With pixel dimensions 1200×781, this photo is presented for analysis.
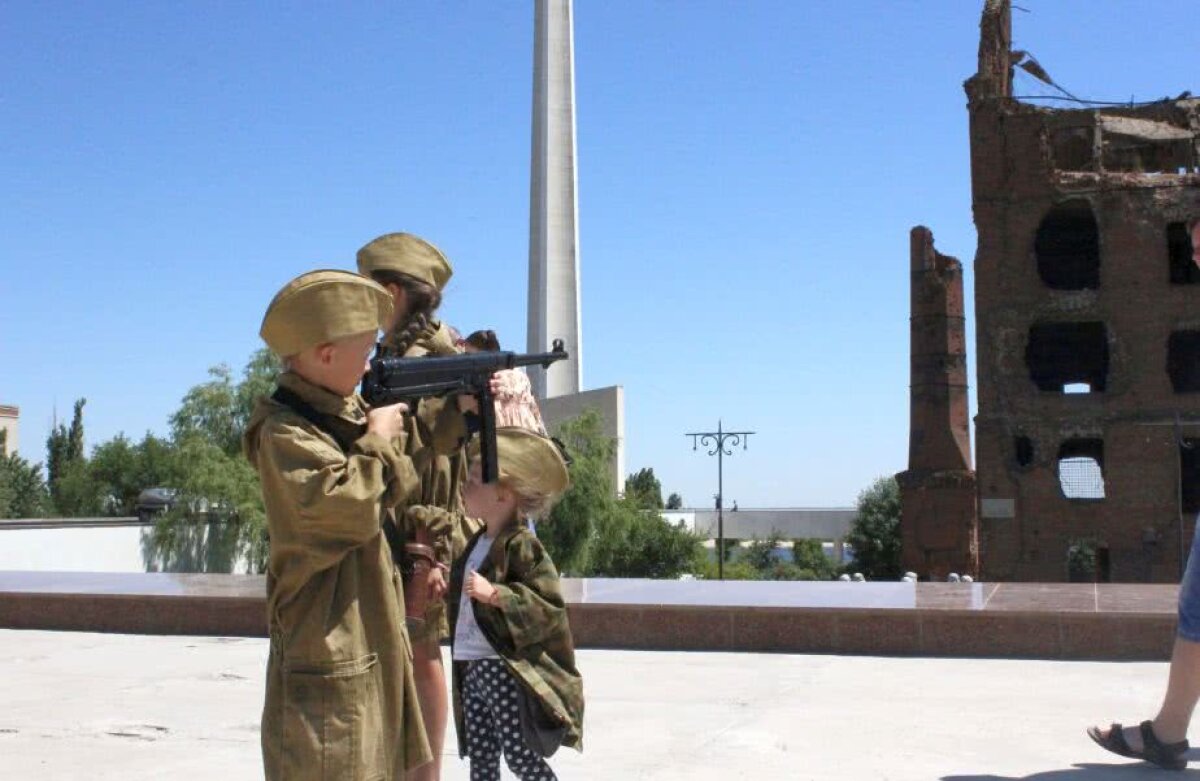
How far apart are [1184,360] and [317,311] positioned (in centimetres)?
3654

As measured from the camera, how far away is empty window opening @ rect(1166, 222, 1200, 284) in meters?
34.8

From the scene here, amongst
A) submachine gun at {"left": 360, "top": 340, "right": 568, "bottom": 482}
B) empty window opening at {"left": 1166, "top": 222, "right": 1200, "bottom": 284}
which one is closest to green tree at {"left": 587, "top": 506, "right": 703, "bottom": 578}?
empty window opening at {"left": 1166, "top": 222, "right": 1200, "bottom": 284}

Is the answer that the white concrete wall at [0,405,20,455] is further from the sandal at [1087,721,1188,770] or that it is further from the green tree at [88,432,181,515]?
the sandal at [1087,721,1188,770]

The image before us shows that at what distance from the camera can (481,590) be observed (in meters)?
3.82

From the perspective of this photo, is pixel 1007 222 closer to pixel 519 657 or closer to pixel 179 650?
pixel 179 650

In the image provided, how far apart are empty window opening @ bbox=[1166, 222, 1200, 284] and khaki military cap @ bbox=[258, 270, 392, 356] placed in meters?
34.9

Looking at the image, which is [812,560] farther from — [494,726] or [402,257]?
[402,257]

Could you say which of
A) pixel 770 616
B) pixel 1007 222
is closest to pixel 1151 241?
pixel 1007 222

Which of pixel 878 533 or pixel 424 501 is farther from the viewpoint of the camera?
pixel 878 533

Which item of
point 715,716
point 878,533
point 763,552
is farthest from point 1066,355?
point 763,552

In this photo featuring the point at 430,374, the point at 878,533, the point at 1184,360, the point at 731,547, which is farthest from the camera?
the point at 731,547

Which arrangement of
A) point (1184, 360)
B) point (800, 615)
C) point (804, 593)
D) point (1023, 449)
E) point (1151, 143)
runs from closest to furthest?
point (800, 615) → point (804, 593) → point (1023, 449) → point (1184, 360) → point (1151, 143)

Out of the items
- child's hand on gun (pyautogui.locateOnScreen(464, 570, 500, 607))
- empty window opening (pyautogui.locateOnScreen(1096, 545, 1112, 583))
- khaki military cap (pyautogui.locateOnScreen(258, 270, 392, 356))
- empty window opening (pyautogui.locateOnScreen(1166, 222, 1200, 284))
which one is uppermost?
empty window opening (pyautogui.locateOnScreen(1166, 222, 1200, 284))

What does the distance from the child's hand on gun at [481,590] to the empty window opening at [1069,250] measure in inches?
1357
